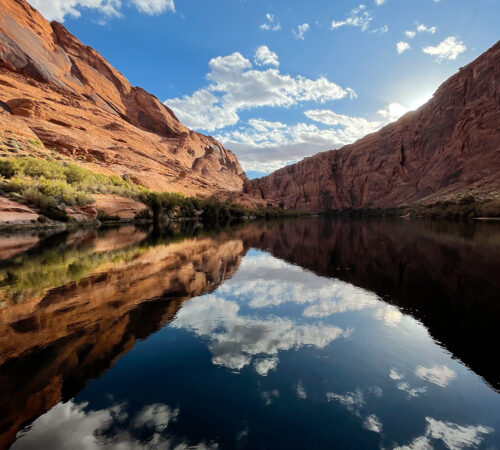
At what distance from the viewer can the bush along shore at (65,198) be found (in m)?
30.9

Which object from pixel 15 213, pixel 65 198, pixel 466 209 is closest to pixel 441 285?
pixel 15 213

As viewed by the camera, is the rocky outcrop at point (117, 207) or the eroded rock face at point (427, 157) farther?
the eroded rock face at point (427, 157)

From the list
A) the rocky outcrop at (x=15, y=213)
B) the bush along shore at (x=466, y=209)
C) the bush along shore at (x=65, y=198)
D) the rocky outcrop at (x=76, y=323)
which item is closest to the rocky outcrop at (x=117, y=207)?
the bush along shore at (x=65, y=198)

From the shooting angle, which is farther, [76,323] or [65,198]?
[65,198]

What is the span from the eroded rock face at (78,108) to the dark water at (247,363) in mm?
54277

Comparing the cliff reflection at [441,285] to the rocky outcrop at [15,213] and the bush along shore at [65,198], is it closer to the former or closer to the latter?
the rocky outcrop at [15,213]

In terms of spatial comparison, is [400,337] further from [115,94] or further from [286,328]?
[115,94]

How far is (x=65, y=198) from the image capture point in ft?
118

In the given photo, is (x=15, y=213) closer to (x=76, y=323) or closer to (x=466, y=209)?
(x=76, y=323)

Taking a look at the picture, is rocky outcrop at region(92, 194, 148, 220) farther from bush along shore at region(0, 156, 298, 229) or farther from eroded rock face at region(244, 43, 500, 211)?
eroded rock face at region(244, 43, 500, 211)

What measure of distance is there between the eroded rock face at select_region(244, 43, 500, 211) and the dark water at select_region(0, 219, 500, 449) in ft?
237

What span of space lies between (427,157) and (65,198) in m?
133

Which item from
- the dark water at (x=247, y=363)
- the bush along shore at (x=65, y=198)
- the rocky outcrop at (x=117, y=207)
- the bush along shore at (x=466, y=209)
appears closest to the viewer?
the dark water at (x=247, y=363)

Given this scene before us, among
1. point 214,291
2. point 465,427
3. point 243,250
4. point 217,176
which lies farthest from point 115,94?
point 465,427
